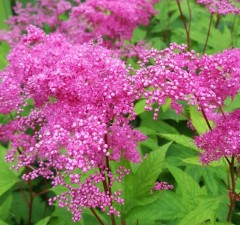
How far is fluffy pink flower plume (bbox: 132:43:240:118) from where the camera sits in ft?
5.84

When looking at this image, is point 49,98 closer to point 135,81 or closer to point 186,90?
point 135,81

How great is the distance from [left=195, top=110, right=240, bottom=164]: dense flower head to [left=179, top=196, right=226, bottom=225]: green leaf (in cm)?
25

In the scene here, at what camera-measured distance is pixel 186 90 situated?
5.81 ft

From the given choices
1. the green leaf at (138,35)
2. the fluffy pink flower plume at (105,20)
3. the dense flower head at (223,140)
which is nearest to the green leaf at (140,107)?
the fluffy pink flower plume at (105,20)

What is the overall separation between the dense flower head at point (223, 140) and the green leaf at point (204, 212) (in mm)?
250

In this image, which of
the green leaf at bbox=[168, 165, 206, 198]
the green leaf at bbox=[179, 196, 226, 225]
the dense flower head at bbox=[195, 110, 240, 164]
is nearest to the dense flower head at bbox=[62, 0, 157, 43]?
the green leaf at bbox=[168, 165, 206, 198]

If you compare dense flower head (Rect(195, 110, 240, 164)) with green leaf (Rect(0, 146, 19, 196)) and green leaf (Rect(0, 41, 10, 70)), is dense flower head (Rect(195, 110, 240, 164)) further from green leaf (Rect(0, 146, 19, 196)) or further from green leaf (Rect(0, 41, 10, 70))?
green leaf (Rect(0, 41, 10, 70))

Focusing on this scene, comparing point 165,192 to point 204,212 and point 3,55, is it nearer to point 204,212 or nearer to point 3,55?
point 204,212

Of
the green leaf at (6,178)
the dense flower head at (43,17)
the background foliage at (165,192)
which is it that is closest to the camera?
the background foliage at (165,192)

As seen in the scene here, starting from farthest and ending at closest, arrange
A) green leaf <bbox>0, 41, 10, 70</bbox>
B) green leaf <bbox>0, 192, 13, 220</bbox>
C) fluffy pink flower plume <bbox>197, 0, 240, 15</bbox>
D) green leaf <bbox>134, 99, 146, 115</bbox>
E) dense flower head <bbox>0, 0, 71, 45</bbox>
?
dense flower head <bbox>0, 0, 71, 45</bbox> → green leaf <bbox>0, 41, 10, 70</bbox> → green leaf <bbox>134, 99, 146, 115</bbox> → fluffy pink flower plume <bbox>197, 0, 240, 15</bbox> → green leaf <bbox>0, 192, 13, 220</bbox>

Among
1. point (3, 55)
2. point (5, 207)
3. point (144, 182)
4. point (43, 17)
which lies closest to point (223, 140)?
point (144, 182)

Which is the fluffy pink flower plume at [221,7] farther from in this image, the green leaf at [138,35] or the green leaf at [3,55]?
the green leaf at [3,55]

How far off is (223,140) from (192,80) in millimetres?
337

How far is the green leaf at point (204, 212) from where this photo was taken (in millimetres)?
1995
